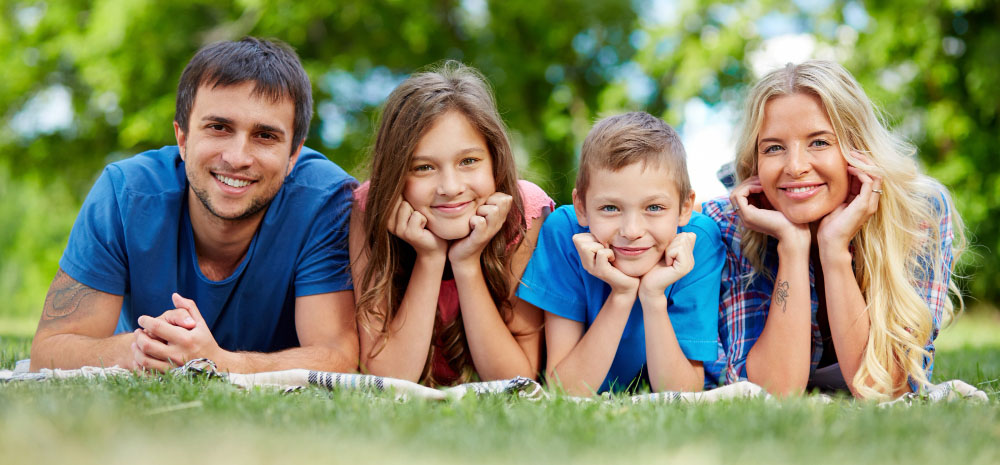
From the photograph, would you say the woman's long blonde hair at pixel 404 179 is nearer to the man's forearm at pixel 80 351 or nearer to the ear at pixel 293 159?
the ear at pixel 293 159

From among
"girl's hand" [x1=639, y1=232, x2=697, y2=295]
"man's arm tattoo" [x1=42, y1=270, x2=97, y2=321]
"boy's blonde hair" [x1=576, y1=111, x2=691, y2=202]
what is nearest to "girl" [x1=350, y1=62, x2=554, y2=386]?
"boy's blonde hair" [x1=576, y1=111, x2=691, y2=202]

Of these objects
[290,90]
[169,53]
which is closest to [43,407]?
[290,90]

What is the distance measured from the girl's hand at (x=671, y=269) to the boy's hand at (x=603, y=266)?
6 cm

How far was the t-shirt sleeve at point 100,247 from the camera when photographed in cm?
398

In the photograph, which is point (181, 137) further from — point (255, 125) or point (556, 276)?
point (556, 276)

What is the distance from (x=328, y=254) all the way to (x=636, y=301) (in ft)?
5.08

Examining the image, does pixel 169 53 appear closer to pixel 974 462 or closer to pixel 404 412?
pixel 404 412

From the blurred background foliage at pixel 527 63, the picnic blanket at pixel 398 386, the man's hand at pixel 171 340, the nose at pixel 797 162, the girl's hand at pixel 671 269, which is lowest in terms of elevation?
the picnic blanket at pixel 398 386

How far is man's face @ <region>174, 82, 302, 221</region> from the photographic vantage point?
3945 millimetres

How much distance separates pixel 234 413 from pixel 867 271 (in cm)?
278

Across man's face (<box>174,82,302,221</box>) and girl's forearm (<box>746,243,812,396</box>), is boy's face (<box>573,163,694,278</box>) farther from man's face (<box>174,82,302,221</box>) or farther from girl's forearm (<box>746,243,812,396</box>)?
man's face (<box>174,82,302,221</box>)

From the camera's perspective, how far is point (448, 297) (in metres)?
4.14

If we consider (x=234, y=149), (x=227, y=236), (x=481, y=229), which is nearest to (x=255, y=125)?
(x=234, y=149)

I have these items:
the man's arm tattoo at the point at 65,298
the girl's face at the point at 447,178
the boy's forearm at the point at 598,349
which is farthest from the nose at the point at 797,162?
the man's arm tattoo at the point at 65,298
